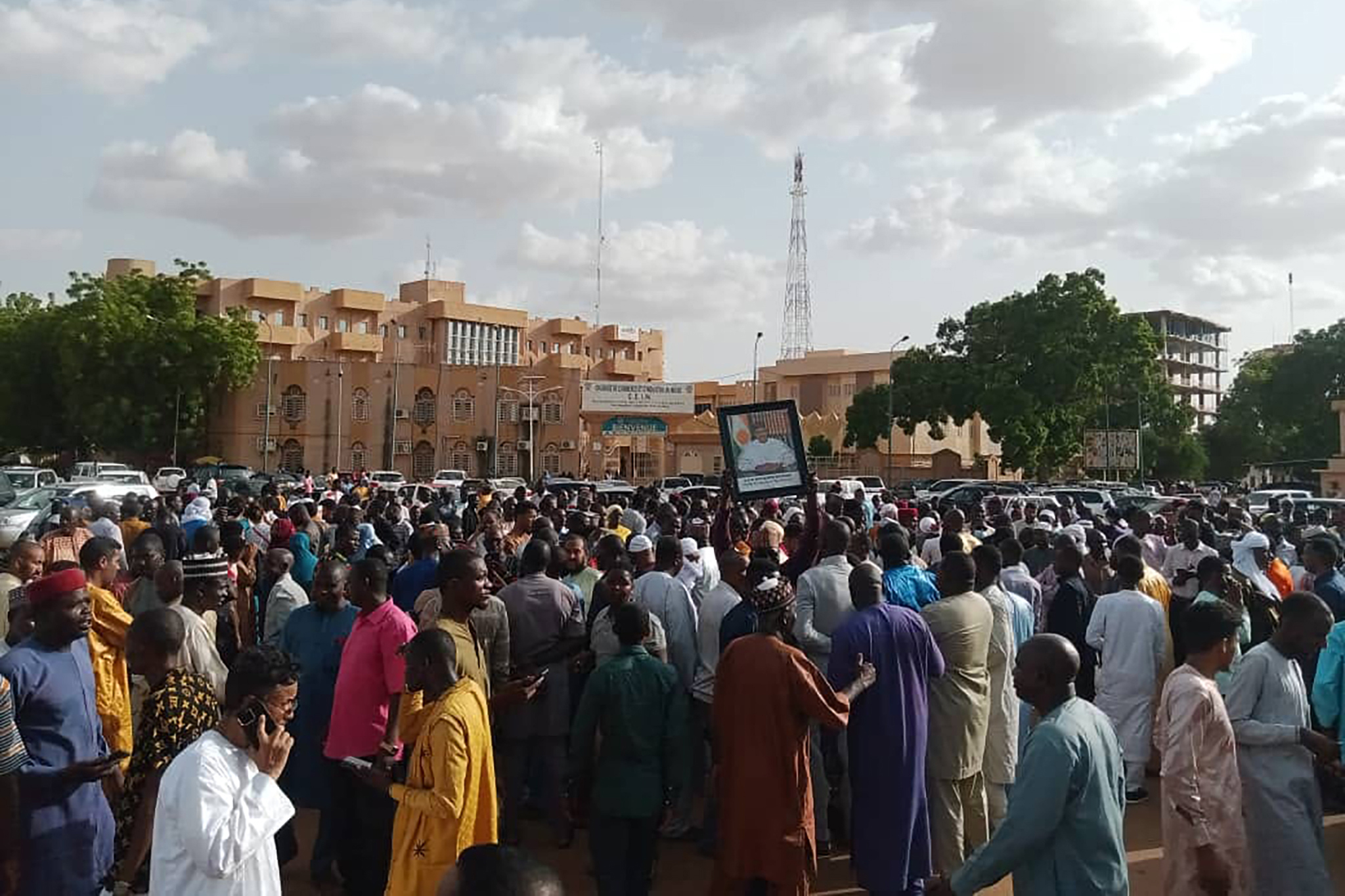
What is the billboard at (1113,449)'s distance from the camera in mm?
43812

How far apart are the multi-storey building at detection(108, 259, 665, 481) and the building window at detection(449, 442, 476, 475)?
6 cm

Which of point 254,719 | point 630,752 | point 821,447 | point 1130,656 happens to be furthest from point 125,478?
point 821,447

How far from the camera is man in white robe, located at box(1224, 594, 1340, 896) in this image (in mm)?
4340

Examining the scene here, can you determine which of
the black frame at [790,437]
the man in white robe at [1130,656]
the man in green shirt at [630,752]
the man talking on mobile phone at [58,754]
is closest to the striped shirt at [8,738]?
the man talking on mobile phone at [58,754]

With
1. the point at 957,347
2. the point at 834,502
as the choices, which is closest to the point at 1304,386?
the point at 957,347

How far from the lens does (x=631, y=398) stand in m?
56.2

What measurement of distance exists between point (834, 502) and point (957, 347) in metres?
29.4

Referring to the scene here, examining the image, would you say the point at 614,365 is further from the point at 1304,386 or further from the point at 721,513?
the point at 721,513

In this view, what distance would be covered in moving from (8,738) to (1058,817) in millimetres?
3446

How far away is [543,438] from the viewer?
5734 centimetres

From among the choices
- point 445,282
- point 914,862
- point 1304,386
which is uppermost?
point 445,282

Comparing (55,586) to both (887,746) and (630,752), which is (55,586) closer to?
(630,752)

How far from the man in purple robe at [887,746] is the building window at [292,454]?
51543 mm

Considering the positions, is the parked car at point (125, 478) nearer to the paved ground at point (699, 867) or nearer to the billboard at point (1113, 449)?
the paved ground at point (699, 867)
